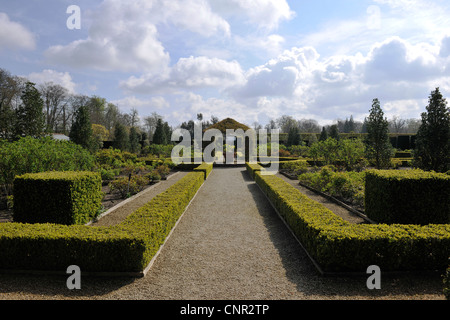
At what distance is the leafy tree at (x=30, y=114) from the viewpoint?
1362 centimetres

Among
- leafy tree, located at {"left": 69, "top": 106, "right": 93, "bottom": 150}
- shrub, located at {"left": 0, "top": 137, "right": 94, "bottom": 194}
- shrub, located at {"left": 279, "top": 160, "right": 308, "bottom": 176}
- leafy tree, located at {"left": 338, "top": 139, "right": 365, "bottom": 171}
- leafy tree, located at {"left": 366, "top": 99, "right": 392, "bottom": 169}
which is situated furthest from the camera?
leafy tree, located at {"left": 338, "top": 139, "right": 365, "bottom": 171}

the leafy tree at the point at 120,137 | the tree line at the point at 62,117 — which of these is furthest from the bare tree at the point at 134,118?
the leafy tree at the point at 120,137

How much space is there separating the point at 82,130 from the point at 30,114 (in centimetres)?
281

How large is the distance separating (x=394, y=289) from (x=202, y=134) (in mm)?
24580

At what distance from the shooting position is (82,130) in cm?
1611

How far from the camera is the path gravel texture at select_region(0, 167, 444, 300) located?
3.68m

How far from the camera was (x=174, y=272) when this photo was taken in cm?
435

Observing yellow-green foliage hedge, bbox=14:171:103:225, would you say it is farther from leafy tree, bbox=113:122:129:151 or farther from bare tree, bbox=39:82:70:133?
bare tree, bbox=39:82:70:133

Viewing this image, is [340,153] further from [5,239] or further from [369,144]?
[5,239]

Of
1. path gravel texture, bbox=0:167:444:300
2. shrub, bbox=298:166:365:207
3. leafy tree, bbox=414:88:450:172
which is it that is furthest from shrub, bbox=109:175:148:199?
leafy tree, bbox=414:88:450:172

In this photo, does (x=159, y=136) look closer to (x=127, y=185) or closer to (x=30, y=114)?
(x=30, y=114)

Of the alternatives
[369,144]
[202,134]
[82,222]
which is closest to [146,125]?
[202,134]

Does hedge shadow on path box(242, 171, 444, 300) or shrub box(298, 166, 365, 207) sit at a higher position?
shrub box(298, 166, 365, 207)

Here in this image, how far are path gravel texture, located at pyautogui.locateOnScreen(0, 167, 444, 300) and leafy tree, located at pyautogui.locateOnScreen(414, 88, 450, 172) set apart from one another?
28.7 ft
